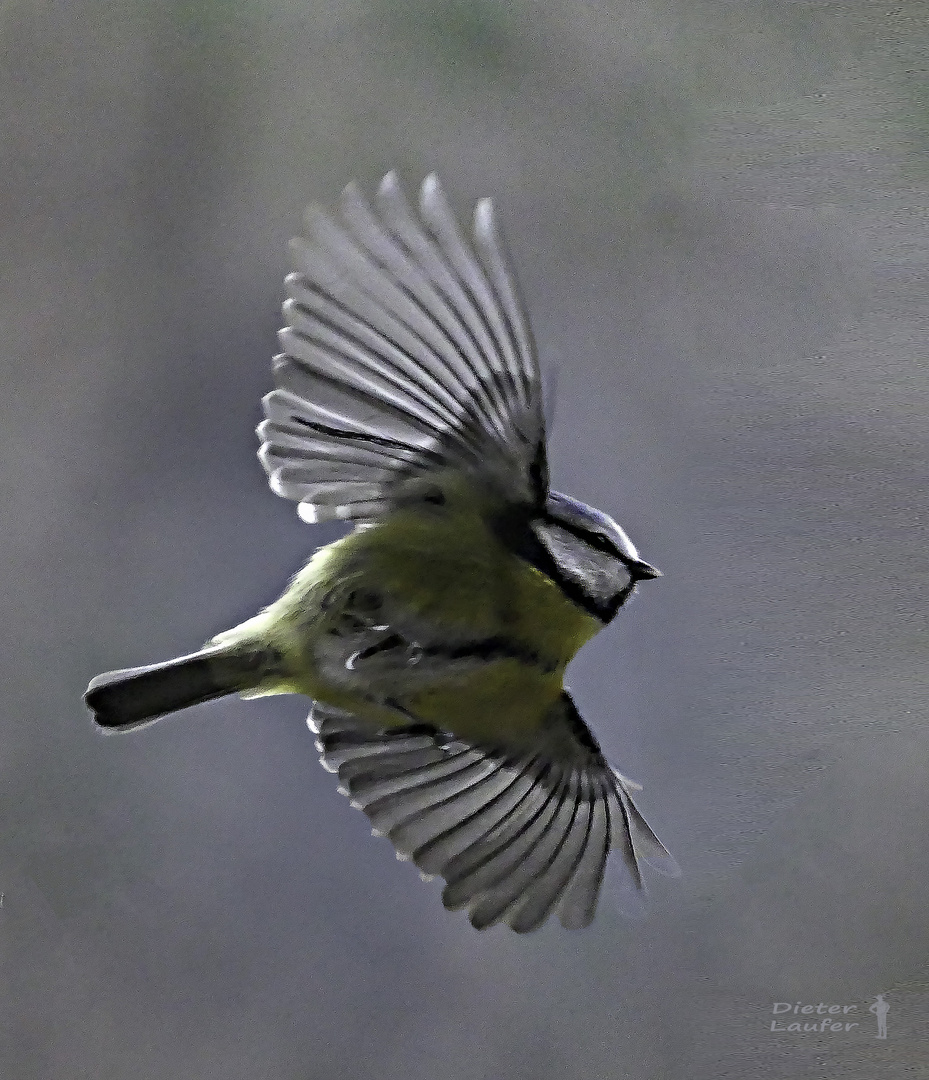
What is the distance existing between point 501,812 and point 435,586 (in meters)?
0.17

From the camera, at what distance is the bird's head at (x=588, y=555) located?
51cm

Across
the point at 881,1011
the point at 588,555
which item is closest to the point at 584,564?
the point at 588,555

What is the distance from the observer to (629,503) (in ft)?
1.93

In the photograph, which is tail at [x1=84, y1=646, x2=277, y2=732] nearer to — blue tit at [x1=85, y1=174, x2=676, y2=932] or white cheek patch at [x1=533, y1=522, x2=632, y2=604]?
blue tit at [x1=85, y1=174, x2=676, y2=932]

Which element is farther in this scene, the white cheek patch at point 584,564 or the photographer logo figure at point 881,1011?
the photographer logo figure at point 881,1011

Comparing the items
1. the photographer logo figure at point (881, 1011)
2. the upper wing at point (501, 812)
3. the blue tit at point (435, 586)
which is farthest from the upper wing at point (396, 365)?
the photographer logo figure at point (881, 1011)

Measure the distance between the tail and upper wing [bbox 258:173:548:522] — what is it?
0.10m

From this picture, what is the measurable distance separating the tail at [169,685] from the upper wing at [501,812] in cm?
5

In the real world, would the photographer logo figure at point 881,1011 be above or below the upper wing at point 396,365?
below

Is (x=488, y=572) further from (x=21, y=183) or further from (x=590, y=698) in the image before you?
(x=21, y=183)

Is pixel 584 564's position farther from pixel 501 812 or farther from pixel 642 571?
pixel 501 812

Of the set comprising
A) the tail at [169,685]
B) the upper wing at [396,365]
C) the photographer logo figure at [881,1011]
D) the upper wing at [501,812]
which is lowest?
the photographer logo figure at [881,1011]

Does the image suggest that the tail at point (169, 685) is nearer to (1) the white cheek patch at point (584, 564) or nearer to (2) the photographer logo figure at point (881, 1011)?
(1) the white cheek patch at point (584, 564)

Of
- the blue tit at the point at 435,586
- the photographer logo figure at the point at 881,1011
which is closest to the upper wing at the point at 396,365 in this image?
the blue tit at the point at 435,586
